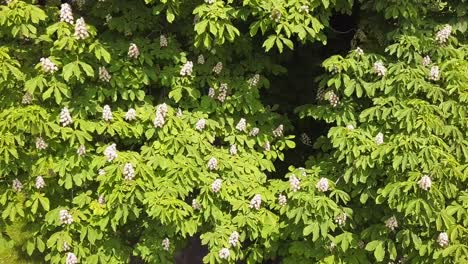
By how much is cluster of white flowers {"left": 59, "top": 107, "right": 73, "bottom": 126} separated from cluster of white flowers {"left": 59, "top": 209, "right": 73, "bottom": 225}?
0.60 metres

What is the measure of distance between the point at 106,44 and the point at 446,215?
2.57m

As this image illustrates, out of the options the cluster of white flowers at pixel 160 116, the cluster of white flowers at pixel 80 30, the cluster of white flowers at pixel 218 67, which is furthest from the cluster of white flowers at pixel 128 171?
the cluster of white flowers at pixel 218 67

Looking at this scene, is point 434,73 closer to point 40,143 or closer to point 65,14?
point 65,14

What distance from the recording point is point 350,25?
4.57 metres

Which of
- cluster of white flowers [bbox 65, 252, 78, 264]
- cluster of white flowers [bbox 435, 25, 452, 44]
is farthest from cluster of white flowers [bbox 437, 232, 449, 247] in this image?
cluster of white flowers [bbox 65, 252, 78, 264]

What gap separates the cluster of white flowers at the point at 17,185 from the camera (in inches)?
154

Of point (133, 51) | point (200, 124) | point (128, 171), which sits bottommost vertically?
point (128, 171)

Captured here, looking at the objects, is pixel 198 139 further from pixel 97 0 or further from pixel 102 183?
pixel 97 0

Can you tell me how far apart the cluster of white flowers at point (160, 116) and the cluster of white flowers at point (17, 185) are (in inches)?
41.7

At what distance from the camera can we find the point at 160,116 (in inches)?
150

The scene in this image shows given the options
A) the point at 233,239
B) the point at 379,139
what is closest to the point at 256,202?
the point at 233,239

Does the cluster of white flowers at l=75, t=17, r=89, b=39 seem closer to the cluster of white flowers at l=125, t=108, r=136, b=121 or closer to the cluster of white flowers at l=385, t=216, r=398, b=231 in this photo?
the cluster of white flowers at l=125, t=108, r=136, b=121

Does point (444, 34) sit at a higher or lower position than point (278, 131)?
higher

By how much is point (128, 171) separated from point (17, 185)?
0.92 metres
